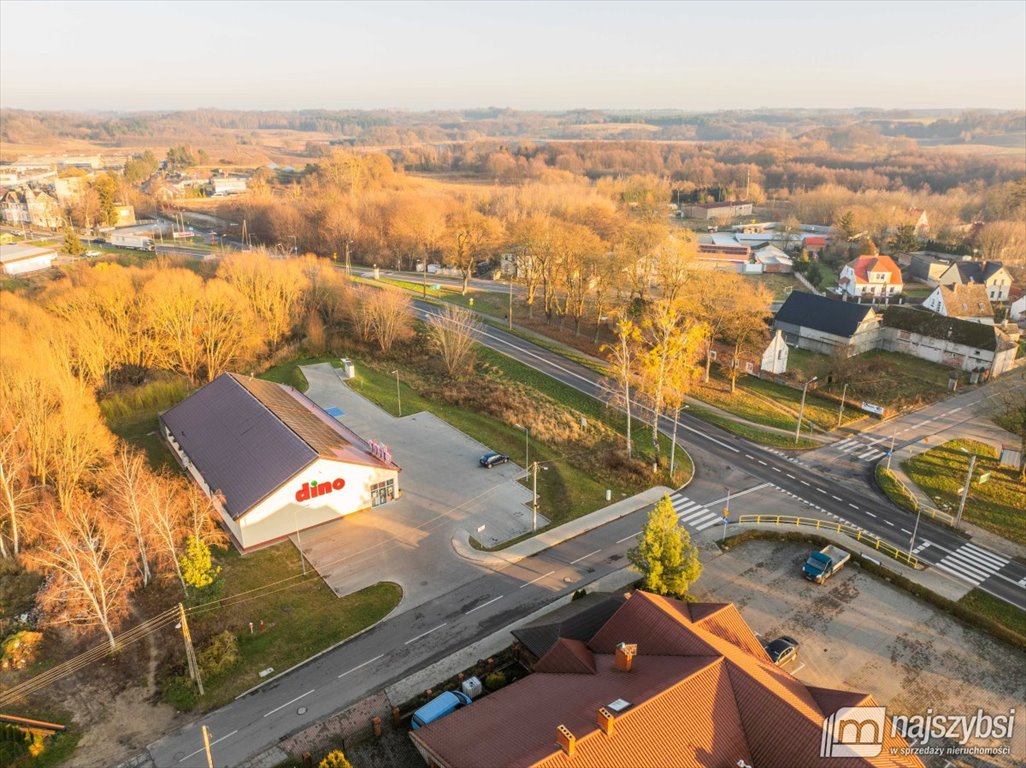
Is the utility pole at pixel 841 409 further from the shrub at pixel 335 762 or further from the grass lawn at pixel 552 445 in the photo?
the shrub at pixel 335 762

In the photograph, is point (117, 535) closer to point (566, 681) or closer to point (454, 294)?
point (566, 681)

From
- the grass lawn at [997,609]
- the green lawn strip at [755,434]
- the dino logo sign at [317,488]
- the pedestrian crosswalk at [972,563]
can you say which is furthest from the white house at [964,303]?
the dino logo sign at [317,488]

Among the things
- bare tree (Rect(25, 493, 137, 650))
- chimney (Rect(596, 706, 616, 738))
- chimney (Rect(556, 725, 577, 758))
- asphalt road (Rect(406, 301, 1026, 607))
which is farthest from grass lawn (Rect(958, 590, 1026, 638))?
bare tree (Rect(25, 493, 137, 650))

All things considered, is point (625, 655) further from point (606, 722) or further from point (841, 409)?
point (841, 409)

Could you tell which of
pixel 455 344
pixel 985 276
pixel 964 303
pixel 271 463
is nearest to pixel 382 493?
pixel 271 463

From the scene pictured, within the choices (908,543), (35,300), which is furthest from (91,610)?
(908,543)
